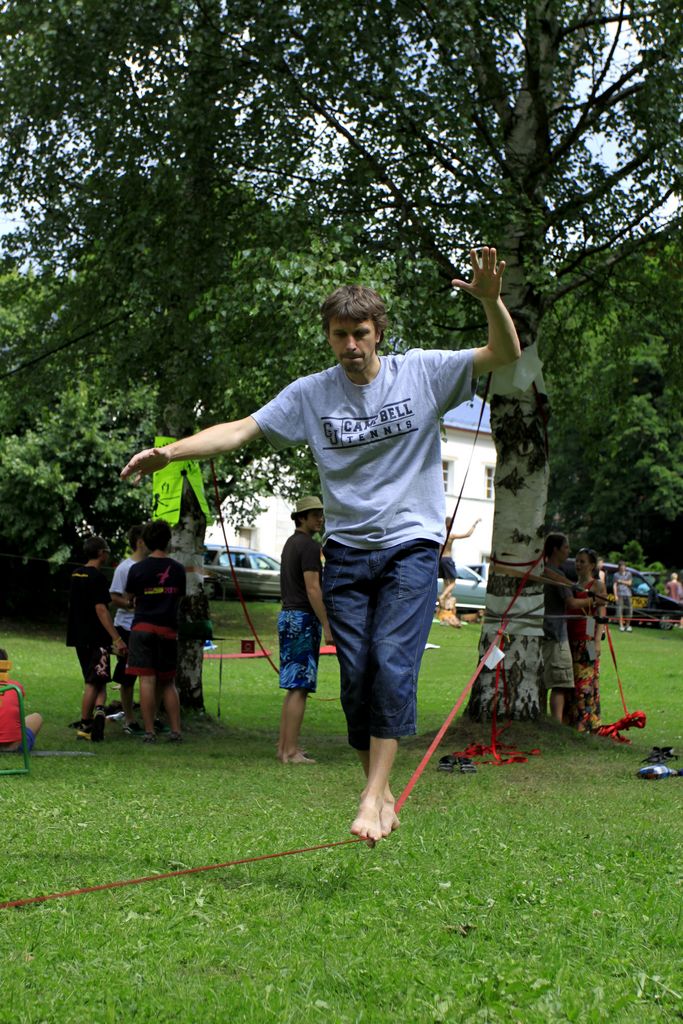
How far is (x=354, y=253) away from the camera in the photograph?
11289 mm

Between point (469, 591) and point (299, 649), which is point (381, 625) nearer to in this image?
point (299, 649)

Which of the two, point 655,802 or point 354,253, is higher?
point 354,253

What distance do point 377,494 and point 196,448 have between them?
2.46 feet

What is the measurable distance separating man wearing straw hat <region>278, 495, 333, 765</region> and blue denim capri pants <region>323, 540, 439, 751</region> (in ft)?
16.7

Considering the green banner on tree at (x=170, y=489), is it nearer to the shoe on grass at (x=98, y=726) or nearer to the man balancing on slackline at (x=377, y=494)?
the shoe on grass at (x=98, y=726)

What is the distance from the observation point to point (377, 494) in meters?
5.00

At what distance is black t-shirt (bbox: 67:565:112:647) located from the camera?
38.7ft

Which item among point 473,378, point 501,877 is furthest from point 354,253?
point 501,877

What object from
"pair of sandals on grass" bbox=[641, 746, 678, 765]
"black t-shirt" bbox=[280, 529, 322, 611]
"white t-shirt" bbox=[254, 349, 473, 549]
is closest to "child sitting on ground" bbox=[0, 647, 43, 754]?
"black t-shirt" bbox=[280, 529, 322, 611]

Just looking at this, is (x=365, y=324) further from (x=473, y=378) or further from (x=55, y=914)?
(x=55, y=914)

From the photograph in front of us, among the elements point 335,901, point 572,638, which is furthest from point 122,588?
point 335,901

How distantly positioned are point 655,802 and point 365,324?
4.56 m

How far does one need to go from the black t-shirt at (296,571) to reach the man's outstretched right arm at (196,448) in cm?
513

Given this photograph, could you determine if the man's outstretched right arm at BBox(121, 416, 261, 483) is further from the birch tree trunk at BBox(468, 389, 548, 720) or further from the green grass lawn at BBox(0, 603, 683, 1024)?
the birch tree trunk at BBox(468, 389, 548, 720)
